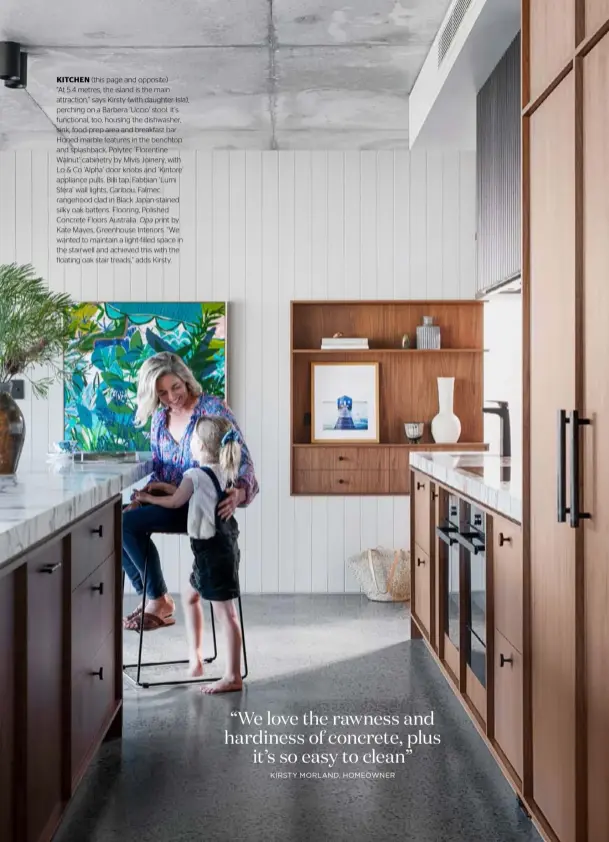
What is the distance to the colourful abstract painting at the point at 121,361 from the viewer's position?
5.24m

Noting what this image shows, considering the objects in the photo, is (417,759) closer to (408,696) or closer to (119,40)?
(408,696)

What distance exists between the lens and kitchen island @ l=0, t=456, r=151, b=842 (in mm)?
1707

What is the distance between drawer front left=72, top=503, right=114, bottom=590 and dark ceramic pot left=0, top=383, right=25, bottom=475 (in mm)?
337

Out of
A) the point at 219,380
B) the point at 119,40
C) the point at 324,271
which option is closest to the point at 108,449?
the point at 219,380

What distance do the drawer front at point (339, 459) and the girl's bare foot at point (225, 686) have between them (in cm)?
207

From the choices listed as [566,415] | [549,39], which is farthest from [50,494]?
[549,39]

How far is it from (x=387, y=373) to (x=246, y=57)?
2139mm

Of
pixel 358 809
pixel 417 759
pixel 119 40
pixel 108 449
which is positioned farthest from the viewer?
Result: pixel 108 449

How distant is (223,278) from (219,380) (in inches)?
24.7

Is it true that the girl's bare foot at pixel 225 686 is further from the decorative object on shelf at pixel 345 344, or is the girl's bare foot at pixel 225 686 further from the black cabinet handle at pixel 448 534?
the decorative object on shelf at pixel 345 344

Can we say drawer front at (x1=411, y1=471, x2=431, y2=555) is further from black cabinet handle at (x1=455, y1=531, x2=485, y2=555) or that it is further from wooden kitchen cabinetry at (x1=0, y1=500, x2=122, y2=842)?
wooden kitchen cabinetry at (x1=0, y1=500, x2=122, y2=842)

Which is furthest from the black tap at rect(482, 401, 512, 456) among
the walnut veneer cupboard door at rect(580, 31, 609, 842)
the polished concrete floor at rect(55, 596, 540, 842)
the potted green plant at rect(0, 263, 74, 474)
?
the walnut veneer cupboard door at rect(580, 31, 609, 842)

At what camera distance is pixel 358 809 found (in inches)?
95.9

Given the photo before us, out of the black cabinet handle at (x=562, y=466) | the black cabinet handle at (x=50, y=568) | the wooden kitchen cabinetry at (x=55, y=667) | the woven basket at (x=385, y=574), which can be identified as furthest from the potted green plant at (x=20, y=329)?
the woven basket at (x=385, y=574)
